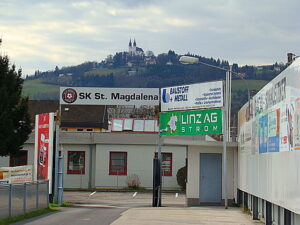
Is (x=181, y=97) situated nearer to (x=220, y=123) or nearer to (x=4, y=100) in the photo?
(x=220, y=123)

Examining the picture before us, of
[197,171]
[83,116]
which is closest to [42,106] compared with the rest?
[83,116]

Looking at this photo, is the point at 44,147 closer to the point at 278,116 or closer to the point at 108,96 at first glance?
the point at 108,96

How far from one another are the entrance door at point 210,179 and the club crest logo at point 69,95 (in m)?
10.2

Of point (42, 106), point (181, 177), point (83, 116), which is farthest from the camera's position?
point (42, 106)

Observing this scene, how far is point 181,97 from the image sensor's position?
93.6 ft

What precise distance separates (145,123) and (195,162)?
23452 mm

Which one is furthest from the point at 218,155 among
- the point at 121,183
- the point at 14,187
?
the point at 121,183

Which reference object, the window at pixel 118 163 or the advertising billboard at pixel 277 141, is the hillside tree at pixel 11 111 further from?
the advertising billboard at pixel 277 141

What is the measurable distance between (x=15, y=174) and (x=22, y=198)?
6.77 metres

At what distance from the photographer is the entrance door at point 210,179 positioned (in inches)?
1129

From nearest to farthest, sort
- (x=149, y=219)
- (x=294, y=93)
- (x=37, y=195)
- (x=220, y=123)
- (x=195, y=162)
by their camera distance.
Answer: (x=294, y=93) < (x=149, y=219) < (x=37, y=195) < (x=220, y=123) < (x=195, y=162)

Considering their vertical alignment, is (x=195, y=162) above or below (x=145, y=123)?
below

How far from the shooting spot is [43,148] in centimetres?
2891

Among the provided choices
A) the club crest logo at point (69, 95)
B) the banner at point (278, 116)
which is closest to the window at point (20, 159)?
the club crest logo at point (69, 95)
